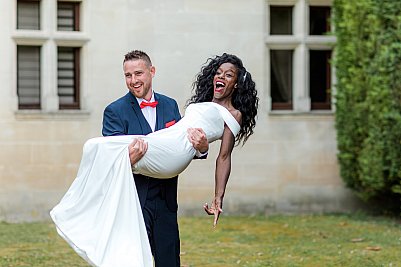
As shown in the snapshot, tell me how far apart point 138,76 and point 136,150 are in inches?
18.3

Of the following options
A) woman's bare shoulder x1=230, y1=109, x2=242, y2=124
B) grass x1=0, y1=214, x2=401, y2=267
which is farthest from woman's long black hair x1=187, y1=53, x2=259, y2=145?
grass x1=0, y1=214, x2=401, y2=267

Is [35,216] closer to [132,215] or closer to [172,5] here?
[172,5]

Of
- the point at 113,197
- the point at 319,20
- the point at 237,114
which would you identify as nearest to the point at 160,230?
the point at 113,197

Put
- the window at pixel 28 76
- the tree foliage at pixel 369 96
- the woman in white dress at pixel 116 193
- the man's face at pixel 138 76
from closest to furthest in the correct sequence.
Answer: the woman in white dress at pixel 116 193 → the man's face at pixel 138 76 → the tree foliage at pixel 369 96 → the window at pixel 28 76

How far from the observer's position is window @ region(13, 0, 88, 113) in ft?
42.1

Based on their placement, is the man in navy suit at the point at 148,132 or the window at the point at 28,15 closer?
the man in navy suit at the point at 148,132

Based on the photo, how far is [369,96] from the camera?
41.2 ft

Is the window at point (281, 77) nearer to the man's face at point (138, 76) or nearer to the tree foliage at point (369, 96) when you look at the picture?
the tree foliage at point (369, 96)

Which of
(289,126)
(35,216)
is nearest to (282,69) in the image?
(289,126)

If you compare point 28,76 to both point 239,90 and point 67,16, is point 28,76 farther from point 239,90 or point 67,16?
point 239,90

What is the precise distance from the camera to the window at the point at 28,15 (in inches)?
507

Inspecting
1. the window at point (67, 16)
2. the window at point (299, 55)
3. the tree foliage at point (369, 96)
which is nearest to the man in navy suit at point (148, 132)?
the tree foliage at point (369, 96)

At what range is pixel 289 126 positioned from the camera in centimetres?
1362

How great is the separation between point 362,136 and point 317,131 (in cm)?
79
